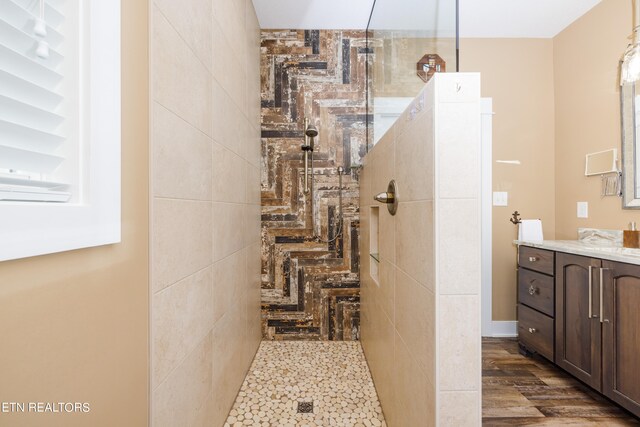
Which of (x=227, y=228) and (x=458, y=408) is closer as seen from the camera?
(x=458, y=408)

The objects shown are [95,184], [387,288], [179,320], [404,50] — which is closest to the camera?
[95,184]

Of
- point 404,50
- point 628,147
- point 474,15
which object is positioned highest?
point 474,15

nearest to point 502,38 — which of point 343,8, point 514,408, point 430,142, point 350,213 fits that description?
point 343,8

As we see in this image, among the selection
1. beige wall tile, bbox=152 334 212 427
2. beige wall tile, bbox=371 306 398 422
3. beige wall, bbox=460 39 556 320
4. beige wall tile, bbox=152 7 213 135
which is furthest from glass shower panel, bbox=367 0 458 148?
beige wall tile, bbox=152 334 212 427

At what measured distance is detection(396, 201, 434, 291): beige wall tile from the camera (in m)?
0.90

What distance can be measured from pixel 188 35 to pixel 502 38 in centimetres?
287

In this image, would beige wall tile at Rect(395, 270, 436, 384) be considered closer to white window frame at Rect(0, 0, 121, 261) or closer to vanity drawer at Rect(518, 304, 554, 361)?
white window frame at Rect(0, 0, 121, 261)

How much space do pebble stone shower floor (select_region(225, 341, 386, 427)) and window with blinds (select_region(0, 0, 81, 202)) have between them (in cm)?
155

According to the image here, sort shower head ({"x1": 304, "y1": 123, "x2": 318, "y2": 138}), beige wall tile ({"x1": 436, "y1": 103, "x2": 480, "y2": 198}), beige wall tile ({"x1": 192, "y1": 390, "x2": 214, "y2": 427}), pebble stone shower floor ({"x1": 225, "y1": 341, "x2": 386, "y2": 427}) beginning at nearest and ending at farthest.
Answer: beige wall tile ({"x1": 436, "y1": 103, "x2": 480, "y2": 198})
beige wall tile ({"x1": 192, "y1": 390, "x2": 214, "y2": 427})
pebble stone shower floor ({"x1": 225, "y1": 341, "x2": 386, "y2": 427})
shower head ({"x1": 304, "y1": 123, "x2": 318, "y2": 138})

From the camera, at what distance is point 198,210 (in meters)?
1.14

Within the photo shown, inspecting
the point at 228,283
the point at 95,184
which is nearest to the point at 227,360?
the point at 228,283

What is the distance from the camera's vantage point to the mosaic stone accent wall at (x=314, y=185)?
98.0 inches

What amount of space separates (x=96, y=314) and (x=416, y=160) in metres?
1.05

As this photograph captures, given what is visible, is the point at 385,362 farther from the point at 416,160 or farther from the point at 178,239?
the point at 178,239
